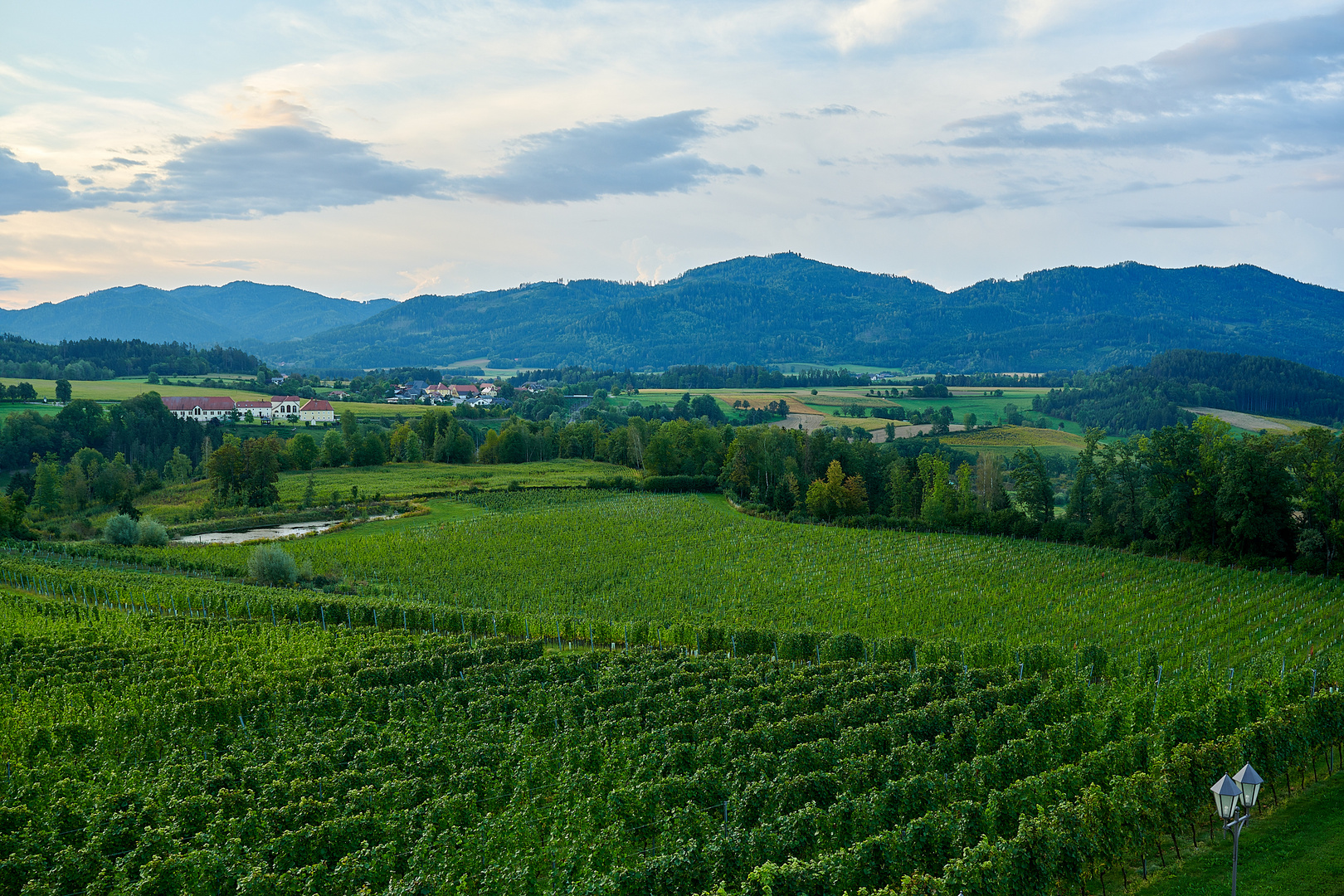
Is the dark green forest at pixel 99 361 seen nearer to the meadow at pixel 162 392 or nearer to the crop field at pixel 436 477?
the meadow at pixel 162 392

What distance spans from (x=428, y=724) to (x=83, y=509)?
3055 inches

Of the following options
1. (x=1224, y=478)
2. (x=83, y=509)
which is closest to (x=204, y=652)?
(x=1224, y=478)

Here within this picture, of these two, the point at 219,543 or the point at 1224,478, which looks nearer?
the point at 1224,478

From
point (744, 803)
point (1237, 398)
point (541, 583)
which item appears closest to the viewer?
point (744, 803)

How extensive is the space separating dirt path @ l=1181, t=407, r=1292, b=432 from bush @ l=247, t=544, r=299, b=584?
118080 mm

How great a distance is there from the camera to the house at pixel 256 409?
130250 millimetres

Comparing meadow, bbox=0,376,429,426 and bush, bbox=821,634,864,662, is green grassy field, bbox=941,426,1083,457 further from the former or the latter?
meadow, bbox=0,376,429,426

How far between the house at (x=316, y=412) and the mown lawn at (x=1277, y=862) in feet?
433

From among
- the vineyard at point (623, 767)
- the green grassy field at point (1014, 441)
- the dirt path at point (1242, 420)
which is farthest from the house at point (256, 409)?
the dirt path at point (1242, 420)

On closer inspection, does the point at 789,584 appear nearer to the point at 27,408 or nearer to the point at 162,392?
the point at 27,408

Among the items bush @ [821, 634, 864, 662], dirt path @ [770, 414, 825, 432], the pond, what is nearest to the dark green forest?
the pond

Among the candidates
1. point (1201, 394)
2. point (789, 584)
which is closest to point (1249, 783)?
point (789, 584)

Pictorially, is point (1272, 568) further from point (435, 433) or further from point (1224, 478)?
point (435, 433)

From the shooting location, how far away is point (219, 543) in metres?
60.4
